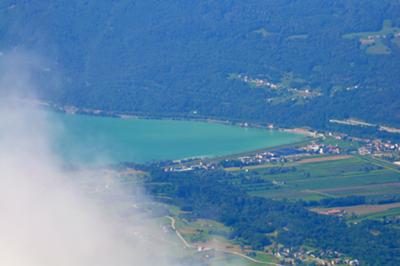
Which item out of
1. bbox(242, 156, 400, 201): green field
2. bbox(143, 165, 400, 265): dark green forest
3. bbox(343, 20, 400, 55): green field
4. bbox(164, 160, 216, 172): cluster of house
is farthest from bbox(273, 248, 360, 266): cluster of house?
bbox(343, 20, 400, 55): green field

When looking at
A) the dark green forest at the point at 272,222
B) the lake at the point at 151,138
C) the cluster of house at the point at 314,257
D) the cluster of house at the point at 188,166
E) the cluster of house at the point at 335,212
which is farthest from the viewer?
the lake at the point at 151,138

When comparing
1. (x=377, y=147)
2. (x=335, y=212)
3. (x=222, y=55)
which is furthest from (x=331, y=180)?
(x=222, y=55)

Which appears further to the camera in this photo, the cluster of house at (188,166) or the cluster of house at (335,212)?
the cluster of house at (188,166)

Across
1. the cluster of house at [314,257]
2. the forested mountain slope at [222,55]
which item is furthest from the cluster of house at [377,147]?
the cluster of house at [314,257]

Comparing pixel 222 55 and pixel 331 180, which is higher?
pixel 222 55

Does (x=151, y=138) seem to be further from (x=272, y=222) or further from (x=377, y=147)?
(x=272, y=222)

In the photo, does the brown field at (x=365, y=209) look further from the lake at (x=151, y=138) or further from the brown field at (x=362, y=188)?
the lake at (x=151, y=138)
